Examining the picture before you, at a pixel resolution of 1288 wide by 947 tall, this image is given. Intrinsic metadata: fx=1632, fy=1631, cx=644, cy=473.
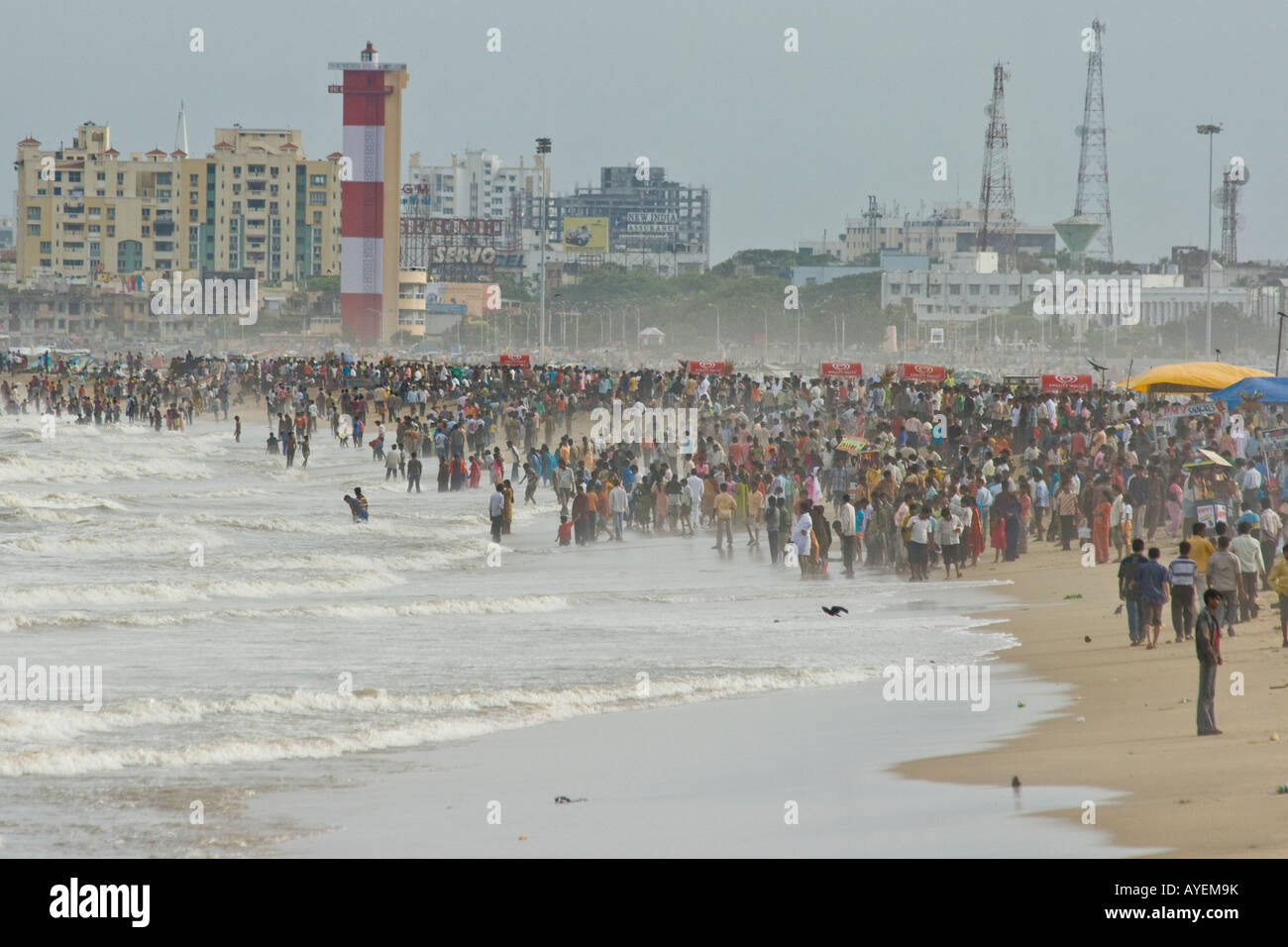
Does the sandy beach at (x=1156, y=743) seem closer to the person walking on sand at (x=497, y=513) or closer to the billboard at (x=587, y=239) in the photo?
the person walking on sand at (x=497, y=513)

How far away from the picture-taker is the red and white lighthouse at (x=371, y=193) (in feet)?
406

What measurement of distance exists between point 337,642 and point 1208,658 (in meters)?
9.29

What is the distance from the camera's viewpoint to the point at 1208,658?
10.0 meters

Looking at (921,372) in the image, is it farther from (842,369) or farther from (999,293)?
(999,293)

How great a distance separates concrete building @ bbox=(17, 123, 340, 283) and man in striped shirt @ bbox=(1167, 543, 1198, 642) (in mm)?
161000

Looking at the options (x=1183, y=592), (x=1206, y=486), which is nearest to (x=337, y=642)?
(x=1183, y=592)

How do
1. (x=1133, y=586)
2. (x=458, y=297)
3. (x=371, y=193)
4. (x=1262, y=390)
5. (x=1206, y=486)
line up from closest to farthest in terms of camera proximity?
1. (x=1133, y=586)
2. (x=1206, y=486)
3. (x=1262, y=390)
4. (x=371, y=193)
5. (x=458, y=297)

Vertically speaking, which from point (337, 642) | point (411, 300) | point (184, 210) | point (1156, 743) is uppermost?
point (184, 210)

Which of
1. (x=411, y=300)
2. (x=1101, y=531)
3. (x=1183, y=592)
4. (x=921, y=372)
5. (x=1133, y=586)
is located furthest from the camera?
(x=411, y=300)

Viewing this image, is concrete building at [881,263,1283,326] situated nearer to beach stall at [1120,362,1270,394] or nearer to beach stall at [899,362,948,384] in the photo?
beach stall at [899,362,948,384]
